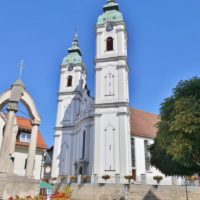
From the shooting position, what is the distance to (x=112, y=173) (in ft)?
92.8

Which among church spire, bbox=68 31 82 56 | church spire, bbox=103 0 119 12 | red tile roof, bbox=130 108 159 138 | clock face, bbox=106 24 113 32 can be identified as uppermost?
church spire, bbox=103 0 119 12

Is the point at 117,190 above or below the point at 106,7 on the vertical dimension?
below

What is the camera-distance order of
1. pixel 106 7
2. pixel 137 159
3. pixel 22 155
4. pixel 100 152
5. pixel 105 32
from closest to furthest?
1. pixel 22 155
2. pixel 100 152
3. pixel 137 159
4. pixel 105 32
5. pixel 106 7

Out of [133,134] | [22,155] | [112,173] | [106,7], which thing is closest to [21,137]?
[22,155]

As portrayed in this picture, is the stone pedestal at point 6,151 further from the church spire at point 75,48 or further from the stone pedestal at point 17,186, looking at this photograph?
the church spire at point 75,48

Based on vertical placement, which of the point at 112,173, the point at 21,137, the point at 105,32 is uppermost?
the point at 105,32

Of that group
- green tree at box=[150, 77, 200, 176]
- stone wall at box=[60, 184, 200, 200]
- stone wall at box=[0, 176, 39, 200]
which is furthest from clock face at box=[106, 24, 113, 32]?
stone wall at box=[0, 176, 39, 200]

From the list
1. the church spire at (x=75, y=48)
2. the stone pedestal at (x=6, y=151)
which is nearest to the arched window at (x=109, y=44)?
the church spire at (x=75, y=48)

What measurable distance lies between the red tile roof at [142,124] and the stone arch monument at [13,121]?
22563 mm

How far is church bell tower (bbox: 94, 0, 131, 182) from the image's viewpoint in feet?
95.2

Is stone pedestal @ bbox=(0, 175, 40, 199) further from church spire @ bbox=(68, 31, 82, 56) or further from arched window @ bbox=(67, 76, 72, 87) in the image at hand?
church spire @ bbox=(68, 31, 82, 56)

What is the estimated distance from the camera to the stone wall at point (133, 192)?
20.5 meters

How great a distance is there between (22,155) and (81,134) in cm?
1026

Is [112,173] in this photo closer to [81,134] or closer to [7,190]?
[81,134]
